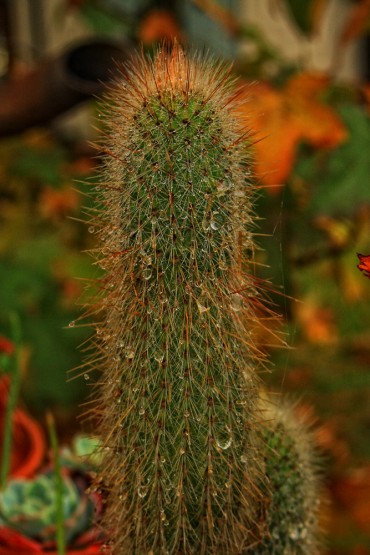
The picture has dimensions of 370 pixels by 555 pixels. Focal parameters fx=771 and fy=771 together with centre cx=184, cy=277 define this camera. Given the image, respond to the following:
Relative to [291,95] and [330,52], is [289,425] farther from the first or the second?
[330,52]

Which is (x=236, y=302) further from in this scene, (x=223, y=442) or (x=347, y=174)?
(x=347, y=174)

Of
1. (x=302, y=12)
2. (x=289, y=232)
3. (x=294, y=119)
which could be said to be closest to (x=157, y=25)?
(x=302, y=12)

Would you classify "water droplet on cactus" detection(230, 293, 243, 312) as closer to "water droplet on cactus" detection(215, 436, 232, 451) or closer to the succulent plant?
"water droplet on cactus" detection(215, 436, 232, 451)

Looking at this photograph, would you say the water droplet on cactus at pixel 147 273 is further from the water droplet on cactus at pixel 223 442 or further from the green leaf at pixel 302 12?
the green leaf at pixel 302 12

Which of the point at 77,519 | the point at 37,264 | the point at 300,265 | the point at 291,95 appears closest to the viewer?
the point at 77,519

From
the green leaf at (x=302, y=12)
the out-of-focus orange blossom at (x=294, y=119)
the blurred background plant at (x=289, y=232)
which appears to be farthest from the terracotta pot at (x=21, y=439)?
the green leaf at (x=302, y=12)

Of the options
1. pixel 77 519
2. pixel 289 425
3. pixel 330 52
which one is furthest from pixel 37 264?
pixel 330 52

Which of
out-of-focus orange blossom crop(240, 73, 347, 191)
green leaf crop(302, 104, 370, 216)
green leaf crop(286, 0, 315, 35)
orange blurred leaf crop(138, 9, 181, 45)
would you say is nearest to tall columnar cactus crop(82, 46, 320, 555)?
green leaf crop(302, 104, 370, 216)
